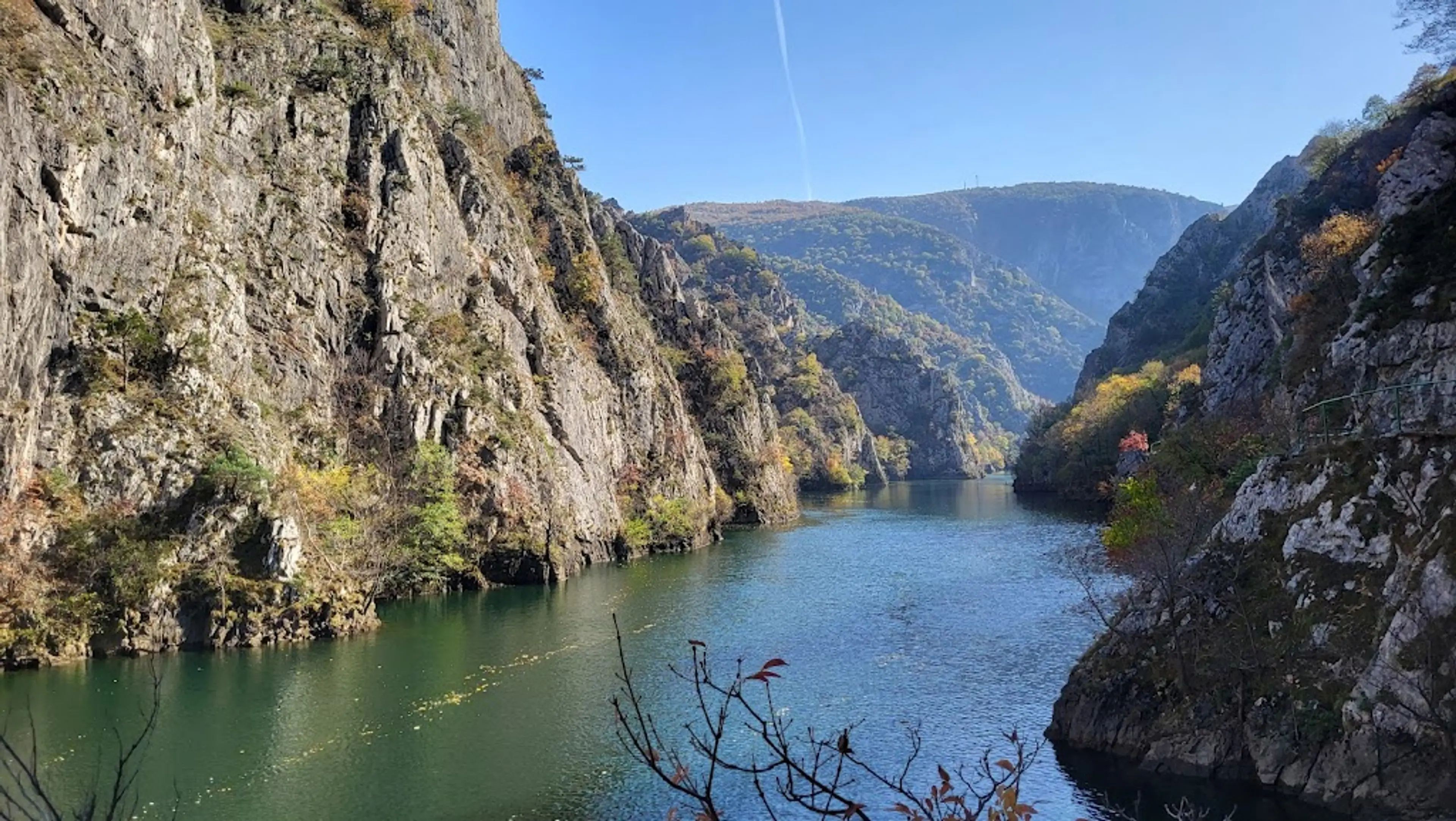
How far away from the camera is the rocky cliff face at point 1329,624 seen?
19.7 m

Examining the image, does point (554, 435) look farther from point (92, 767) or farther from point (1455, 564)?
point (1455, 564)

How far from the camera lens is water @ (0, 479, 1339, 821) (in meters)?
24.1

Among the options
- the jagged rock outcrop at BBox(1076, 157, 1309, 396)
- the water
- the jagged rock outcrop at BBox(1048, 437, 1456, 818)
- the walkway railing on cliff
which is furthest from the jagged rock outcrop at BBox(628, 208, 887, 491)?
the jagged rock outcrop at BBox(1048, 437, 1456, 818)

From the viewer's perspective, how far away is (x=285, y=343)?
175 feet

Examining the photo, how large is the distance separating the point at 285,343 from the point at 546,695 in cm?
2949

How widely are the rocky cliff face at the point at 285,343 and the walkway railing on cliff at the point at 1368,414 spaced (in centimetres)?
3770

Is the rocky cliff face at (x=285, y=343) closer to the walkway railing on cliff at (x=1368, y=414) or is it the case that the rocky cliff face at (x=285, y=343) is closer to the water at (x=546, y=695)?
the water at (x=546, y=695)

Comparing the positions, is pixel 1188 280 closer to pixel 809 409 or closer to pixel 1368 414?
pixel 809 409

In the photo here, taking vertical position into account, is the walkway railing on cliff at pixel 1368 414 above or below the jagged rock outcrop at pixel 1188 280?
below

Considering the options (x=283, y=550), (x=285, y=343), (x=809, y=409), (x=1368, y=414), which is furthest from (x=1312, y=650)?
(x=809, y=409)

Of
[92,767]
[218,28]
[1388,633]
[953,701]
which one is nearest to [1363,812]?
[1388,633]

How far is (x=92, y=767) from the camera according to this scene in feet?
81.6

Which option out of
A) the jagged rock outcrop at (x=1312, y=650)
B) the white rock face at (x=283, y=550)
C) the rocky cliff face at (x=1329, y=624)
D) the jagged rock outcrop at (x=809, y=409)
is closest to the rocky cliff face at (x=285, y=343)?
the white rock face at (x=283, y=550)

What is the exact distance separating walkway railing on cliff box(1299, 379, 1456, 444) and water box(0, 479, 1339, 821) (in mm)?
10003
